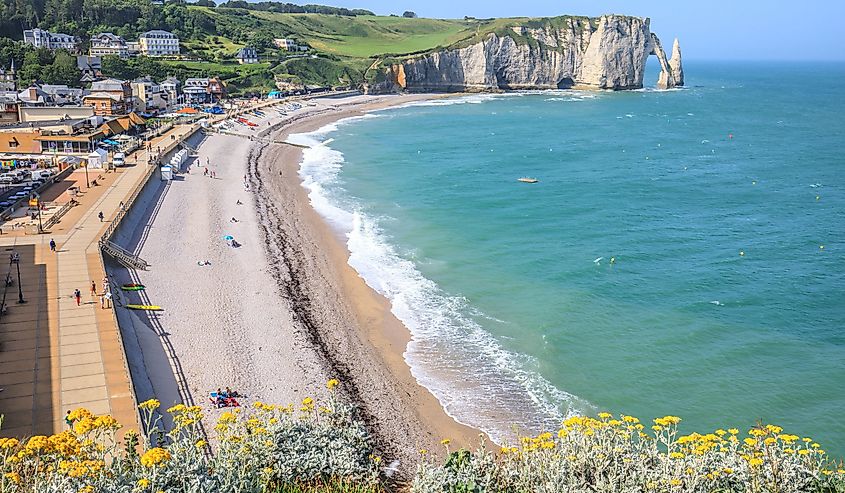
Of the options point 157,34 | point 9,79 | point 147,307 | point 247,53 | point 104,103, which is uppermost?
point 157,34

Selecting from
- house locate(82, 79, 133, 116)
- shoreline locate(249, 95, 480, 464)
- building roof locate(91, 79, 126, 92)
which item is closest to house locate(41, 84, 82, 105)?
house locate(82, 79, 133, 116)

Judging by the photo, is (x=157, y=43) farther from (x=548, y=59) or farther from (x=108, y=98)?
(x=548, y=59)

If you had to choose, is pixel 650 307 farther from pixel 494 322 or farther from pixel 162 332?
pixel 162 332

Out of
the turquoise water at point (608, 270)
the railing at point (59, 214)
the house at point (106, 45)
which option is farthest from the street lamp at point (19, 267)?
the house at point (106, 45)

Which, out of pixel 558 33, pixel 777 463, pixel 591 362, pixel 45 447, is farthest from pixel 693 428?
pixel 558 33

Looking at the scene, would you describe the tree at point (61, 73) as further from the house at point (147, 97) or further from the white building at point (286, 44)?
the white building at point (286, 44)

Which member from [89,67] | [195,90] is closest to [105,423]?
[195,90]
